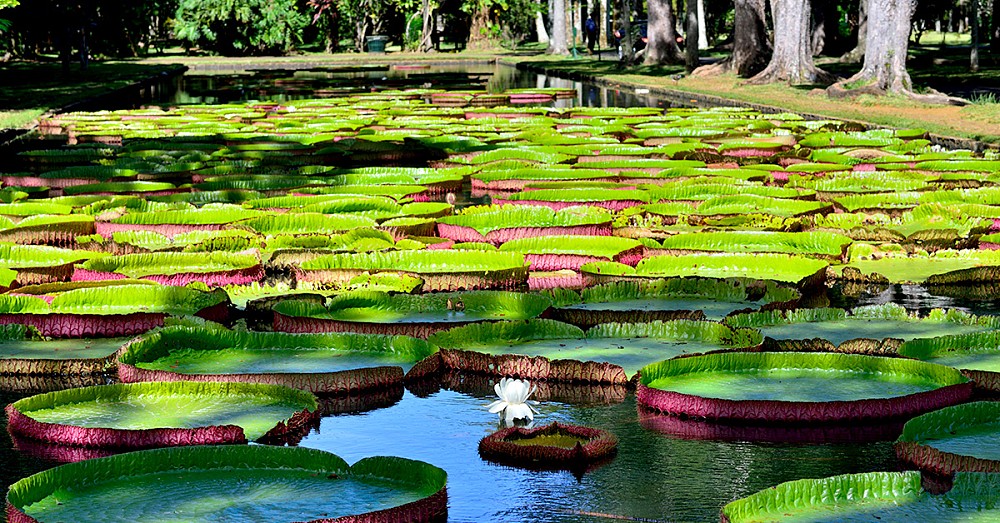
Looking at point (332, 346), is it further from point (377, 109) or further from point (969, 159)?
point (377, 109)

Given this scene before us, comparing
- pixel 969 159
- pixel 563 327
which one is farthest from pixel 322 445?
pixel 969 159

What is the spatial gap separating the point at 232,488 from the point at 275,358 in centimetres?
158

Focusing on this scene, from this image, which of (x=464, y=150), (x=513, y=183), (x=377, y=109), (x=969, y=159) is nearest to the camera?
(x=513, y=183)

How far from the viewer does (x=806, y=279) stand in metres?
6.49

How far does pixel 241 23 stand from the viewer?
52156mm

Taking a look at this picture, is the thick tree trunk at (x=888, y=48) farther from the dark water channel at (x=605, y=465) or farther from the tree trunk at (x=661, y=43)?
the dark water channel at (x=605, y=465)

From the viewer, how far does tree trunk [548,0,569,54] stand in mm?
45344

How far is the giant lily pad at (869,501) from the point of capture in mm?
3166

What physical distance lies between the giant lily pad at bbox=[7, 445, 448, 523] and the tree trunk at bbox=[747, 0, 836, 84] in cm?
2218

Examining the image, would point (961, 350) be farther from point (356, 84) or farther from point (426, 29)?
point (426, 29)

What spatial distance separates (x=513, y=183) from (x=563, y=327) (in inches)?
234

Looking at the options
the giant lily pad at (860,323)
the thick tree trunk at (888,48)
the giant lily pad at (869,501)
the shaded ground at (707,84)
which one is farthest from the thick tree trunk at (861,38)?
the giant lily pad at (869,501)

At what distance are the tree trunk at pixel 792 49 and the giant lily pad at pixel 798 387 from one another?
20.7m

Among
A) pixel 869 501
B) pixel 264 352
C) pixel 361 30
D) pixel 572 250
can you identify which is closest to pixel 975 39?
pixel 572 250
